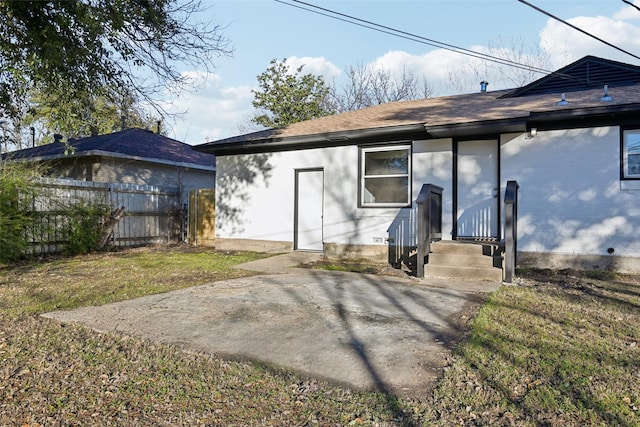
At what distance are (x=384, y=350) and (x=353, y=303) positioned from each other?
1.71 metres

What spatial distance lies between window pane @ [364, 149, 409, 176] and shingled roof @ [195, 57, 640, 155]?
358mm

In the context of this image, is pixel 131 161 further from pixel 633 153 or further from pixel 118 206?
pixel 633 153

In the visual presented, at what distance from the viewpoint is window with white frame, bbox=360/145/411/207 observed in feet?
29.6

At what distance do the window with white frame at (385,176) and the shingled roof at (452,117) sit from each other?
0.34m

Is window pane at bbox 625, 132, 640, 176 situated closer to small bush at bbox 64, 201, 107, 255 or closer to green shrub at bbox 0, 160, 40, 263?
small bush at bbox 64, 201, 107, 255

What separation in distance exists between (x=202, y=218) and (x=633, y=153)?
10.9 m

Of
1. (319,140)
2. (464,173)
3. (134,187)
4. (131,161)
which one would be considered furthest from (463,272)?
(131,161)

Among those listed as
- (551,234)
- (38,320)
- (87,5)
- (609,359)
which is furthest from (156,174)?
(609,359)

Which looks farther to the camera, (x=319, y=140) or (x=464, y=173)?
(x=319, y=140)

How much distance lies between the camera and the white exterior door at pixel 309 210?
10.1 m

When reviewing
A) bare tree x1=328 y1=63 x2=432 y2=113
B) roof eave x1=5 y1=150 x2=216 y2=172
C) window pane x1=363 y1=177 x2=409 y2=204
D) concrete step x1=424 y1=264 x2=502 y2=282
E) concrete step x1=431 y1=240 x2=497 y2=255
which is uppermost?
bare tree x1=328 y1=63 x2=432 y2=113

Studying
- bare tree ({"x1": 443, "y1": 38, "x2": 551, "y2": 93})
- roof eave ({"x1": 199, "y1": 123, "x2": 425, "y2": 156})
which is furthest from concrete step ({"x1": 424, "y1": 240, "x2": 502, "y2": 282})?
bare tree ({"x1": 443, "y1": 38, "x2": 551, "y2": 93})

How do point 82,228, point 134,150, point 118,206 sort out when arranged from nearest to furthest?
1. point 82,228
2. point 118,206
3. point 134,150

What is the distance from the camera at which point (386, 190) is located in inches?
363
